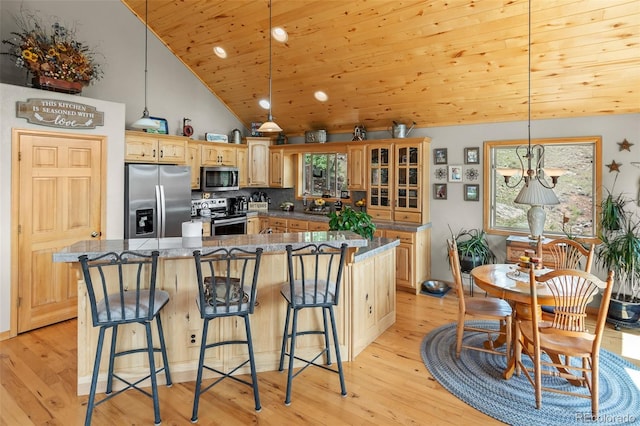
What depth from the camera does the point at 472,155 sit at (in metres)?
5.30

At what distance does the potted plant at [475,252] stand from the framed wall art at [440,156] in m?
1.13

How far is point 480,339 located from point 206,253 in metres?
2.83

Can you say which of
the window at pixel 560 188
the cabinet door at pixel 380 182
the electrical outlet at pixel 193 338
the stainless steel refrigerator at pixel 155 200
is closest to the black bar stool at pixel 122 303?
the electrical outlet at pixel 193 338

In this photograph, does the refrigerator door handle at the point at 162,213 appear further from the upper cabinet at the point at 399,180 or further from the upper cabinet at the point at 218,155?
the upper cabinet at the point at 399,180

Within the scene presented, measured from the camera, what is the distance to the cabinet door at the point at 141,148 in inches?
193

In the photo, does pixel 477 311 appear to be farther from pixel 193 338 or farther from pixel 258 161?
pixel 258 161

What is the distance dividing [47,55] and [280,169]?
3.79 metres

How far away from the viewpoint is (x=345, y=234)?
331 centimetres

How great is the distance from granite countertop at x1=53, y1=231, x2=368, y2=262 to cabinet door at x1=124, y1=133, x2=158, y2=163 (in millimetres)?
2267

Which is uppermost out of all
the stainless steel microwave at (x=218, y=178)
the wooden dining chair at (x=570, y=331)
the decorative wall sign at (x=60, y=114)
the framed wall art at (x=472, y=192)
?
the decorative wall sign at (x=60, y=114)

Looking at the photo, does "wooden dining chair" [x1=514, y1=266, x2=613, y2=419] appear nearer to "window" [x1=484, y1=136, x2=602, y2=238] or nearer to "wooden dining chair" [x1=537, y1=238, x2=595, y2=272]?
"wooden dining chair" [x1=537, y1=238, x2=595, y2=272]

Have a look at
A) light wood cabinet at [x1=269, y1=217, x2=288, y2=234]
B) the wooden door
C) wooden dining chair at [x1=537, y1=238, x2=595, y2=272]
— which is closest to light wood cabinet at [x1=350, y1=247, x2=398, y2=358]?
wooden dining chair at [x1=537, y1=238, x2=595, y2=272]

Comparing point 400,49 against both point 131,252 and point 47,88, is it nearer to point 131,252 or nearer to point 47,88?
point 131,252

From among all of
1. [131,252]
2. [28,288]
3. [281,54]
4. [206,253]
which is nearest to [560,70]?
[281,54]
